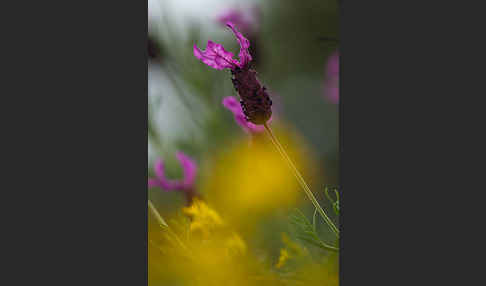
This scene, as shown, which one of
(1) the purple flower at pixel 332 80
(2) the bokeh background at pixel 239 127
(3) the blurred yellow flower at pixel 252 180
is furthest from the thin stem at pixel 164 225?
(1) the purple flower at pixel 332 80

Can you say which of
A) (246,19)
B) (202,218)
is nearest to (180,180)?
(202,218)

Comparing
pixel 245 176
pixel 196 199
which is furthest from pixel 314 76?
pixel 196 199

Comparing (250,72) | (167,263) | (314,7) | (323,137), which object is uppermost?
(314,7)

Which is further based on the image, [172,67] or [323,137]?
[172,67]

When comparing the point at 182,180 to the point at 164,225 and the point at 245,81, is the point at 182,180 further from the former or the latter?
the point at 245,81

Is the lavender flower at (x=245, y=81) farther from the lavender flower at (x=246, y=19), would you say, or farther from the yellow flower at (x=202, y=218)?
the yellow flower at (x=202, y=218)

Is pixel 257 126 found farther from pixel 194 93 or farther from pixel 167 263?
pixel 167 263
